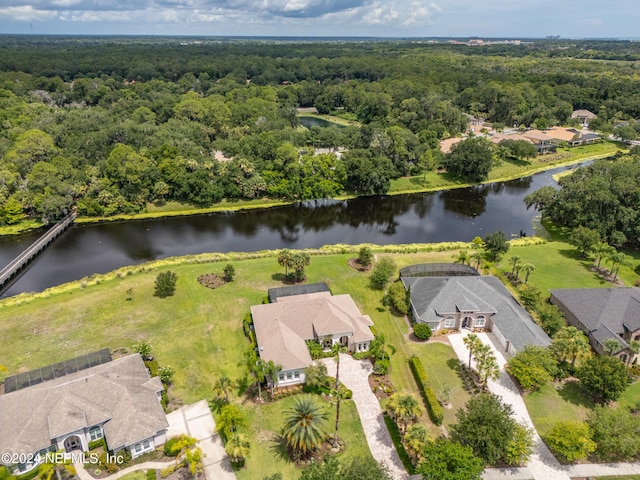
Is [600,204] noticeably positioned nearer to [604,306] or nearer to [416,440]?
[604,306]

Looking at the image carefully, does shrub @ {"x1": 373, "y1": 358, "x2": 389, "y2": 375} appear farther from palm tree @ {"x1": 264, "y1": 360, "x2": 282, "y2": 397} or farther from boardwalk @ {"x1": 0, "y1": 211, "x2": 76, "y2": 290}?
boardwalk @ {"x1": 0, "y1": 211, "x2": 76, "y2": 290}

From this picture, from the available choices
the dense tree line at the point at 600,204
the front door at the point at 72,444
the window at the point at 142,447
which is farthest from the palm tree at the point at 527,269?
the front door at the point at 72,444

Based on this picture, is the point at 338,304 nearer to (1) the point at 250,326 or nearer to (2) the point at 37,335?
(1) the point at 250,326

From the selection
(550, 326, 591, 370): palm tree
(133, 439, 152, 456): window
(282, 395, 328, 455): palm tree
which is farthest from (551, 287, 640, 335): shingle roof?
(133, 439, 152, 456): window

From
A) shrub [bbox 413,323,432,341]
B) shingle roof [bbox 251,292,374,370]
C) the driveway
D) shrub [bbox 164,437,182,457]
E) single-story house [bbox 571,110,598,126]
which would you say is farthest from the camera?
single-story house [bbox 571,110,598,126]

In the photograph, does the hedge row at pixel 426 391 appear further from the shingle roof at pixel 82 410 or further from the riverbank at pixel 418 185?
the riverbank at pixel 418 185

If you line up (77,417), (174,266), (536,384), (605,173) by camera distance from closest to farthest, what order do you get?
(77,417), (536,384), (174,266), (605,173)

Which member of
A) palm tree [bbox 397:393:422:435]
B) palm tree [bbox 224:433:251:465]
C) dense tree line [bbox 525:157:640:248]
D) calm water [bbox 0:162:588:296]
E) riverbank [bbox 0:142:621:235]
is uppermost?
dense tree line [bbox 525:157:640:248]

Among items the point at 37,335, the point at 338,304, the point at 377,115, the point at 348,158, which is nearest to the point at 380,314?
the point at 338,304
